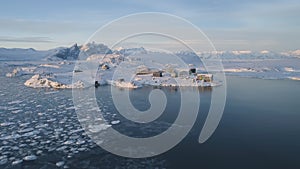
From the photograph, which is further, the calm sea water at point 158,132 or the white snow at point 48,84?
the white snow at point 48,84

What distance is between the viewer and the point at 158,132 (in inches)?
271

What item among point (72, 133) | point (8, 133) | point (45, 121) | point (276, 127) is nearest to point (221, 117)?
point (276, 127)

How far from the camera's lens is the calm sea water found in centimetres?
504

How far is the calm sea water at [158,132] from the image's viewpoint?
5.04 meters

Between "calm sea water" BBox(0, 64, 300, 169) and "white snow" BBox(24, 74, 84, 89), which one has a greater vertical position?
"white snow" BBox(24, 74, 84, 89)

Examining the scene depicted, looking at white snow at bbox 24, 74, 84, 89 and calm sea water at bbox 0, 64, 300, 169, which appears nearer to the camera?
calm sea water at bbox 0, 64, 300, 169

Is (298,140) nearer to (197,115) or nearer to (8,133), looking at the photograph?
(197,115)

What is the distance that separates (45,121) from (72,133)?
1.52 m

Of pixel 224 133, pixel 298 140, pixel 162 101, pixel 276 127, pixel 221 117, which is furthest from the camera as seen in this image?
Answer: pixel 162 101

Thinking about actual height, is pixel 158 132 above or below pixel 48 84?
below

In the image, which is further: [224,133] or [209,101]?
[209,101]

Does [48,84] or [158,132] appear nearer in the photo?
[158,132]

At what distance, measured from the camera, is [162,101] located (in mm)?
11094

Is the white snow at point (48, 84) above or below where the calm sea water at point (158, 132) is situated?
above
